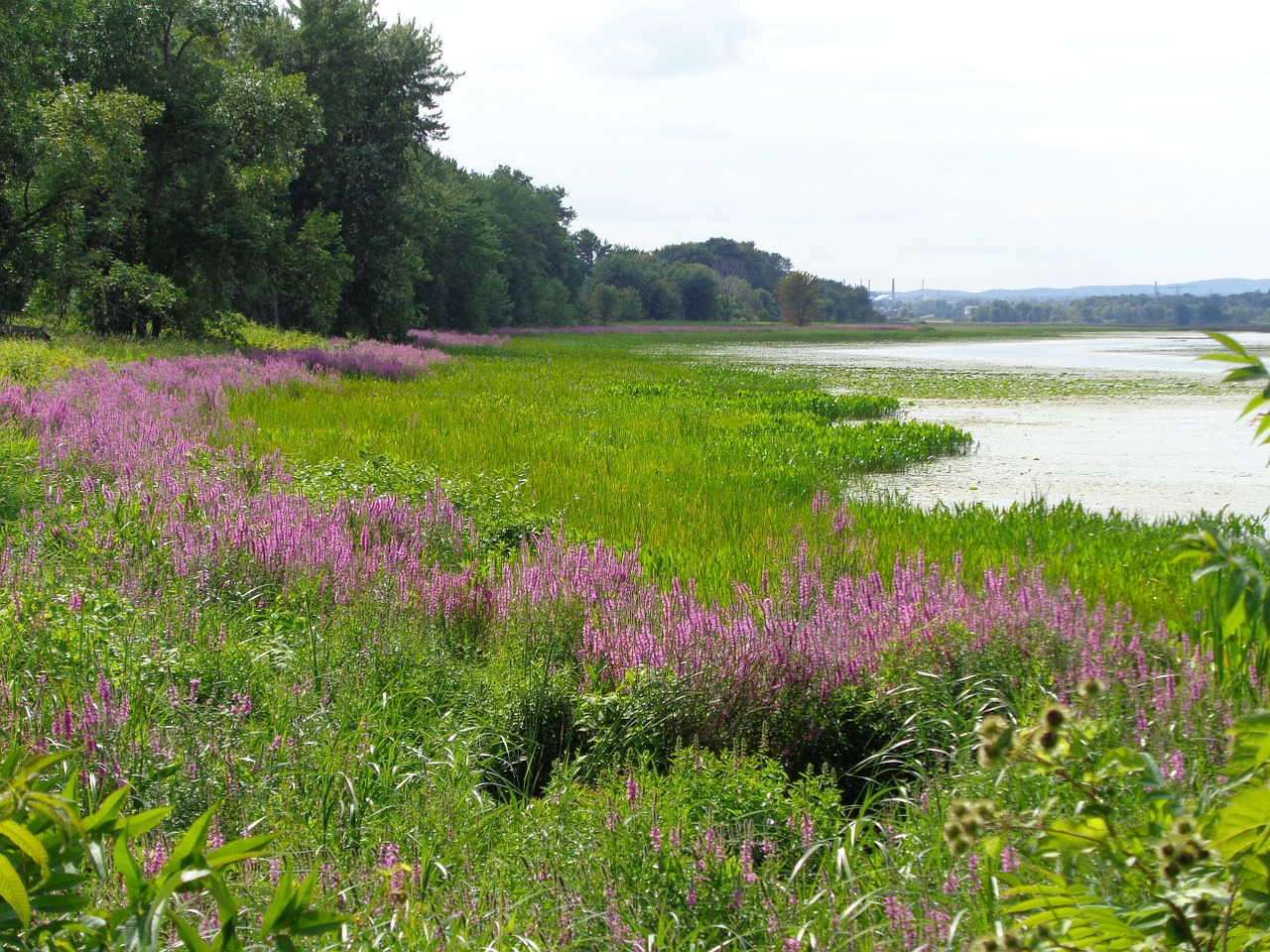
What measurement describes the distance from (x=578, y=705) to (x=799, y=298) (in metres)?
135

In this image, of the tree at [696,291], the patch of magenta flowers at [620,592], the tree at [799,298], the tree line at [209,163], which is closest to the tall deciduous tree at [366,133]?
the tree line at [209,163]

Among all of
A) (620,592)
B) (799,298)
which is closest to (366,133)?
(620,592)

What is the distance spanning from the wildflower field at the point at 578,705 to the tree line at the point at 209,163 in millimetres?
16056

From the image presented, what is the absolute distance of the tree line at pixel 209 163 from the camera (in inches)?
829

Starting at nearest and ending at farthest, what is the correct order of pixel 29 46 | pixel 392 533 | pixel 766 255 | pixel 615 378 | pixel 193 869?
pixel 193 869
pixel 392 533
pixel 29 46
pixel 615 378
pixel 766 255

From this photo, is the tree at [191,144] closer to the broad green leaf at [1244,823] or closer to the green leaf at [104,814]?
the green leaf at [104,814]

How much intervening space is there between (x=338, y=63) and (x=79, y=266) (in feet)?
55.0

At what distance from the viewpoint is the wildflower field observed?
2.15 metres

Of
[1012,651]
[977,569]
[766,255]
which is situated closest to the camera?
[1012,651]

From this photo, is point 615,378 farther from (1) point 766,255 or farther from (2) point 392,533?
(1) point 766,255

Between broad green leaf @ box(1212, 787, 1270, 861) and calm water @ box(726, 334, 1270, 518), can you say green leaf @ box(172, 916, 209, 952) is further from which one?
calm water @ box(726, 334, 1270, 518)

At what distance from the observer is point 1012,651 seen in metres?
3.92

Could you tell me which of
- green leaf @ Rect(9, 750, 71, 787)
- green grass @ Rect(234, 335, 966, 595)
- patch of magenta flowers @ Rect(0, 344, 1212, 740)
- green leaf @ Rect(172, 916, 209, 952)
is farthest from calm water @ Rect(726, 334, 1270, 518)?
green leaf @ Rect(9, 750, 71, 787)

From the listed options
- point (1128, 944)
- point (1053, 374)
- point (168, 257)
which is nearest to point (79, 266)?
point (168, 257)
